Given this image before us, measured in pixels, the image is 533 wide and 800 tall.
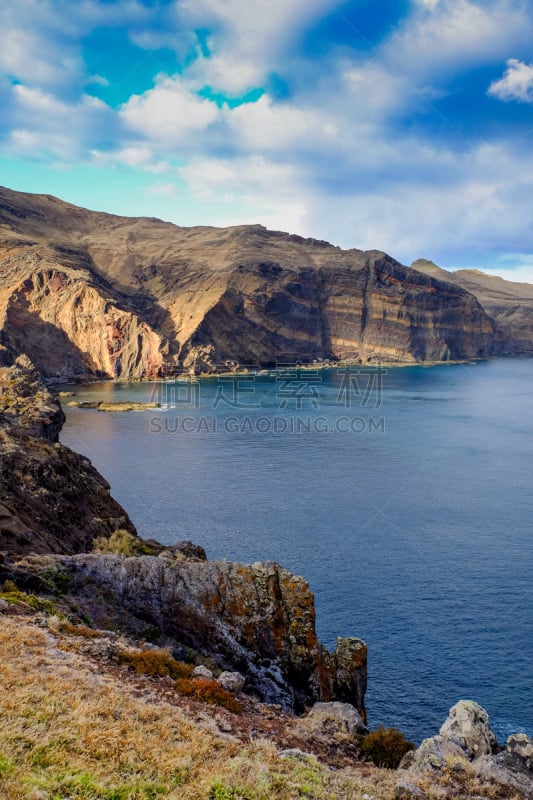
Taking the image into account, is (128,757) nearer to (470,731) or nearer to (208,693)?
(208,693)

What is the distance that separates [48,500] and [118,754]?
77.0 feet

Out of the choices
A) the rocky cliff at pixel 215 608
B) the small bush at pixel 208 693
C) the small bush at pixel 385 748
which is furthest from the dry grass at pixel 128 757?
the rocky cliff at pixel 215 608

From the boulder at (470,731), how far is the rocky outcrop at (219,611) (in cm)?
645

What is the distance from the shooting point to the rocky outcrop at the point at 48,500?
88.3 feet

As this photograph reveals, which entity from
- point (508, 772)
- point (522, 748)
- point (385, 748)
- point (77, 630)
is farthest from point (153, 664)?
point (522, 748)

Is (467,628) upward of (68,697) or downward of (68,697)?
downward

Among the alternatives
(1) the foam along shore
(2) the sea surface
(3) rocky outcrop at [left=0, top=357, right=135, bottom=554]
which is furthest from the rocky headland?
(1) the foam along shore

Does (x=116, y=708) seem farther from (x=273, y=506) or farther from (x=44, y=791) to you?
(x=273, y=506)

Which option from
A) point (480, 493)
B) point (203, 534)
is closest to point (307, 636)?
point (203, 534)

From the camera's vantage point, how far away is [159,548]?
3431 centimetres

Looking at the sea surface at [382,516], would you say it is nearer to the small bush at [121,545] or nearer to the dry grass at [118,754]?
the small bush at [121,545]

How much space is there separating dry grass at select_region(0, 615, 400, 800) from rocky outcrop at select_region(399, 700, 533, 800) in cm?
132

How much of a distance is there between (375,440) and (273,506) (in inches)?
1585

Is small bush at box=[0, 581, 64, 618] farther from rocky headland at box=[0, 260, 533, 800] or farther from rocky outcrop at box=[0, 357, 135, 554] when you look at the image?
rocky outcrop at box=[0, 357, 135, 554]
